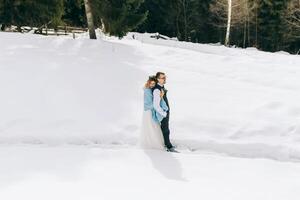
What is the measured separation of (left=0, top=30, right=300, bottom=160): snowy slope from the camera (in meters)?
11.0

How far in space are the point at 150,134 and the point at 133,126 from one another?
1.27 metres

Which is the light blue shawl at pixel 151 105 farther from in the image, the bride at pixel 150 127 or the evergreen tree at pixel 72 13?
the evergreen tree at pixel 72 13

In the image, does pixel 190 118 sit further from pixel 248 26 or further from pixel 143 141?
pixel 248 26

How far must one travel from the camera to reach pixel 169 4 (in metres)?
46.6

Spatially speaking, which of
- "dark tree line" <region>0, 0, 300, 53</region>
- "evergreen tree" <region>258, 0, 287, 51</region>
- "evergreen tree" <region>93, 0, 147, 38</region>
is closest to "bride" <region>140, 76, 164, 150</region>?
"evergreen tree" <region>93, 0, 147, 38</region>

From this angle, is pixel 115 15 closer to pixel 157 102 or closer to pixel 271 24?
pixel 157 102

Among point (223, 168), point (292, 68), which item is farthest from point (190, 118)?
point (292, 68)

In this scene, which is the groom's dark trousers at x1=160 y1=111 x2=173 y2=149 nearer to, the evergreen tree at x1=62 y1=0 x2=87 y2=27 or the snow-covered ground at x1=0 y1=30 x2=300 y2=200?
the snow-covered ground at x1=0 y1=30 x2=300 y2=200

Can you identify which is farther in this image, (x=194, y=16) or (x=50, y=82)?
(x=194, y=16)

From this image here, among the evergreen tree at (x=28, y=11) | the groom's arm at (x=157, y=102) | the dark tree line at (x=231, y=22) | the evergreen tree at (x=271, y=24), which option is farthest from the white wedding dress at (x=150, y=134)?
the evergreen tree at (x=271, y=24)

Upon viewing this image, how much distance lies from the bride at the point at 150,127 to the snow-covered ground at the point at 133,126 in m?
0.31

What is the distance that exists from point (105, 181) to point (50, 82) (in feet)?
20.0

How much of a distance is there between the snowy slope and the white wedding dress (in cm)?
61

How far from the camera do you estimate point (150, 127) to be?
10156 millimetres
